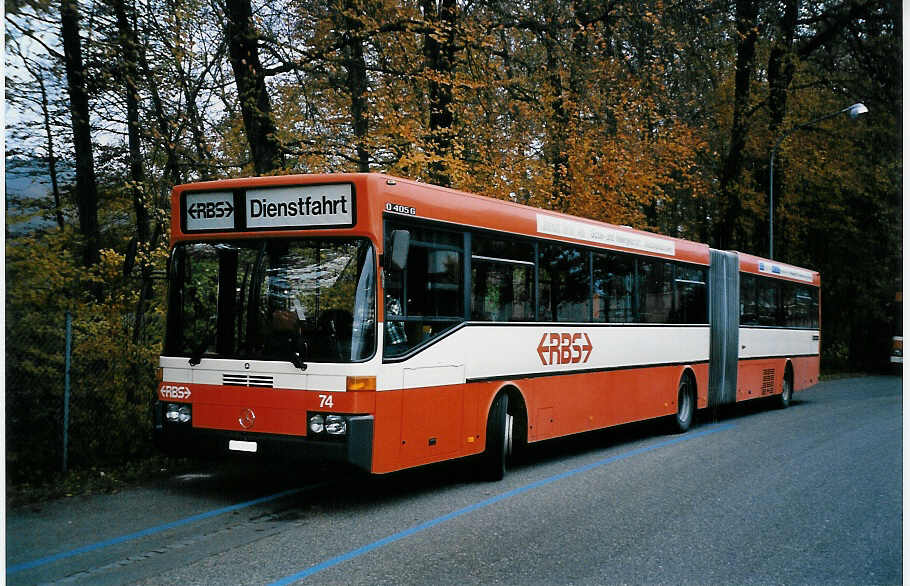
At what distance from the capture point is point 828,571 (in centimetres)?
655

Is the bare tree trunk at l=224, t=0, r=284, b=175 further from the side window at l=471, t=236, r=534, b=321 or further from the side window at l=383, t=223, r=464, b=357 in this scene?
the side window at l=383, t=223, r=464, b=357

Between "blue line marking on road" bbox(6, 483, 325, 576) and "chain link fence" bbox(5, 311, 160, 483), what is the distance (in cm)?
222

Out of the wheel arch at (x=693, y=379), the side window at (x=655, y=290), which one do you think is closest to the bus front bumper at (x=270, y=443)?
the side window at (x=655, y=290)

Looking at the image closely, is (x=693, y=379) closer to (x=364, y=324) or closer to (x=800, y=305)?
(x=800, y=305)

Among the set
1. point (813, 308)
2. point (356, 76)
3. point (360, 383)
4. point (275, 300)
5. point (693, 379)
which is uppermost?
point (356, 76)

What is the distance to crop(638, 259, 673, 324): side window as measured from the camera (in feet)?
45.1

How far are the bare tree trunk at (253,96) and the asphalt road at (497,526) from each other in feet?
23.1

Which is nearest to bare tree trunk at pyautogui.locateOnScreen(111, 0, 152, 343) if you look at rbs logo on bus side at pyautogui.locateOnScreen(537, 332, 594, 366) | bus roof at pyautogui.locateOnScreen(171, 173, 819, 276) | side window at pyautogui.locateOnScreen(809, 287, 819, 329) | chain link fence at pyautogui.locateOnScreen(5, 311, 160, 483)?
chain link fence at pyautogui.locateOnScreen(5, 311, 160, 483)

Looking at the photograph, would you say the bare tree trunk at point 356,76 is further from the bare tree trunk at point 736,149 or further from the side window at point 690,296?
the bare tree trunk at point 736,149

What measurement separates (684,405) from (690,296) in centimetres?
182

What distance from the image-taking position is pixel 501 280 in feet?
33.4

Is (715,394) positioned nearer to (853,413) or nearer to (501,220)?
(853,413)

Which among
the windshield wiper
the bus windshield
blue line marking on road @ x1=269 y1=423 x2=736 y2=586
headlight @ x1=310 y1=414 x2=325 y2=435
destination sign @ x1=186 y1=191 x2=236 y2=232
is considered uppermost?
destination sign @ x1=186 y1=191 x2=236 y2=232

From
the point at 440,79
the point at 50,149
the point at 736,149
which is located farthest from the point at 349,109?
the point at 736,149
